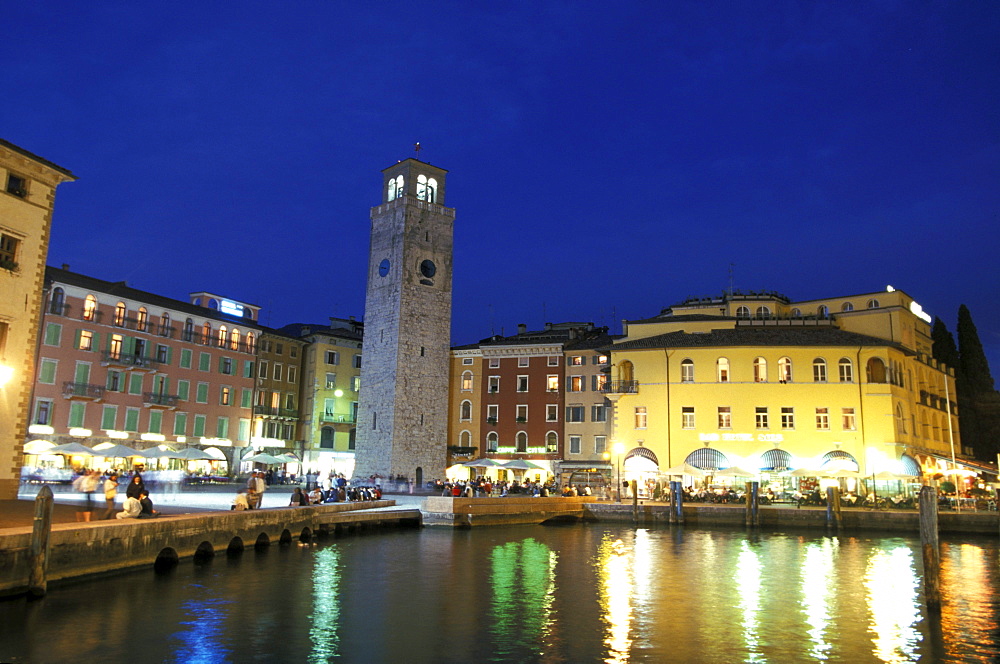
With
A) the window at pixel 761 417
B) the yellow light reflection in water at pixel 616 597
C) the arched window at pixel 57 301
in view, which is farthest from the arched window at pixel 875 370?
the arched window at pixel 57 301

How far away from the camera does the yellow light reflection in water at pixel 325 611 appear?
43.4 feet

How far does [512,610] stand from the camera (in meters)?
17.0

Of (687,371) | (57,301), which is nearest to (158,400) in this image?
(57,301)

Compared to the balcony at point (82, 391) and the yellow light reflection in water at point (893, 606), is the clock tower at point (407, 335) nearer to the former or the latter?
the balcony at point (82, 391)

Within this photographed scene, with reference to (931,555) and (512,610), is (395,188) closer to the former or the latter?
(512,610)

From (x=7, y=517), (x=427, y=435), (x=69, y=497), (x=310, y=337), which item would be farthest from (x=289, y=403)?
(x=7, y=517)

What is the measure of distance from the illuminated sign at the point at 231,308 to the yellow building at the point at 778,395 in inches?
1089

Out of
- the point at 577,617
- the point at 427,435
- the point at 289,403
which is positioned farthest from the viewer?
the point at 289,403

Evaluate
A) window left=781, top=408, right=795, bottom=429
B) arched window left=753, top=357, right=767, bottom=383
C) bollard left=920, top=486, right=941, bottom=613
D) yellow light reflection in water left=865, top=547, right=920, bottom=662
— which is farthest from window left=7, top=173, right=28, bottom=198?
window left=781, top=408, right=795, bottom=429

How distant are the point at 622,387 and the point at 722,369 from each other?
5.71m

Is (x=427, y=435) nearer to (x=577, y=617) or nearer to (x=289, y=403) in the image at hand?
(x=289, y=403)

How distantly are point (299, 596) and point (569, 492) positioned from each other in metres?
26.8

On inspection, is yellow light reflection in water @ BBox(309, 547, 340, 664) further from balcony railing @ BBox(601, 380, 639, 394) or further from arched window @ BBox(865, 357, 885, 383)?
arched window @ BBox(865, 357, 885, 383)

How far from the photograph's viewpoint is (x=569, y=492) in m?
43.2
